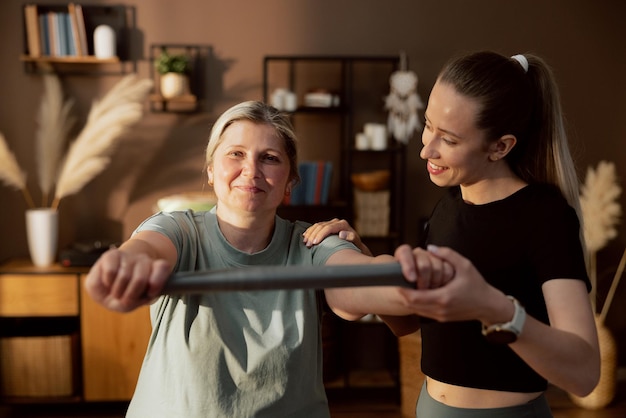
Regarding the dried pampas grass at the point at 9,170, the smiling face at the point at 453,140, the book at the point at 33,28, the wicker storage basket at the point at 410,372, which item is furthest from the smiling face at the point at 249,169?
the book at the point at 33,28

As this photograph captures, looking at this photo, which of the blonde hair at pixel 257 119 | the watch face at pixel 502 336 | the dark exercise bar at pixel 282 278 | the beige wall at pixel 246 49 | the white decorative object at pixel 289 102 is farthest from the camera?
the beige wall at pixel 246 49

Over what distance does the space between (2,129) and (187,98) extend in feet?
3.93

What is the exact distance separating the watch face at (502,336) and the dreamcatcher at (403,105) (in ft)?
9.90

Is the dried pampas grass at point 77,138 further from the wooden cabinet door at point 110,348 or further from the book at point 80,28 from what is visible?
the wooden cabinet door at point 110,348

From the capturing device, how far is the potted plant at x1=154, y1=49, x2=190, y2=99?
399cm

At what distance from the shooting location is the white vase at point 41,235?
3.83m

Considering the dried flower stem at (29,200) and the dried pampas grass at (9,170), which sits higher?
the dried pampas grass at (9,170)

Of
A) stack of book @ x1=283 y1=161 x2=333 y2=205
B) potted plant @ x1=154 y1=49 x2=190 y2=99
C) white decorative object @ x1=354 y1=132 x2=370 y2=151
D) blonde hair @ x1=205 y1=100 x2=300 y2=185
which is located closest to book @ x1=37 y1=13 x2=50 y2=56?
potted plant @ x1=154 y1=49 x2=190 y2=99

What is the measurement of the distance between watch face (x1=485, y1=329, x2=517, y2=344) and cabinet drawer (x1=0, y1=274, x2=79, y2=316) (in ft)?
10.2

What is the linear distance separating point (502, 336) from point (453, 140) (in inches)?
18.4

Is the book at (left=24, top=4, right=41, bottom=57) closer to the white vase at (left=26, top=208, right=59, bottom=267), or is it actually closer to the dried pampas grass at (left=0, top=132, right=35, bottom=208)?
the dried pampas grass at (left=0, top=132, right=35, bottom=208)

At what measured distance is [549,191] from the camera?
4.50ft

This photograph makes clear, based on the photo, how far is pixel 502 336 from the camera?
3.43ft

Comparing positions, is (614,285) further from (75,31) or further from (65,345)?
(75,31)
